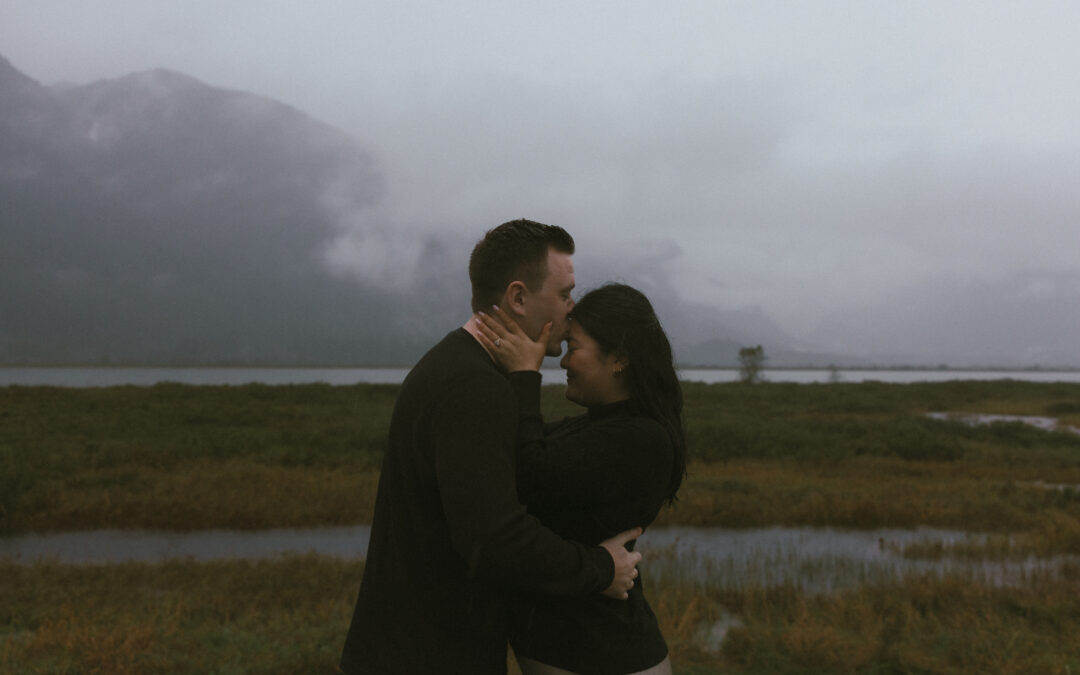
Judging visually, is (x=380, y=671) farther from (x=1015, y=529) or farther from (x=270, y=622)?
(x=1015, y=529)

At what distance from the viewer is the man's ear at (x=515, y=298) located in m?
2.29

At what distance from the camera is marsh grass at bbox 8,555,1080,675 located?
21.3 ft

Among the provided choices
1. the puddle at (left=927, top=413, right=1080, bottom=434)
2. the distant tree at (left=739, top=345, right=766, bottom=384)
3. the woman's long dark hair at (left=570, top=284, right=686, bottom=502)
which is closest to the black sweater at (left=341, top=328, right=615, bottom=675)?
the woman's long dark hair at (left=570, top=284, right=686, bottom=502)

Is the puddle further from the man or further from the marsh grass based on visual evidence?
the man

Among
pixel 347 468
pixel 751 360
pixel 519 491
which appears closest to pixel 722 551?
pixel 347 468

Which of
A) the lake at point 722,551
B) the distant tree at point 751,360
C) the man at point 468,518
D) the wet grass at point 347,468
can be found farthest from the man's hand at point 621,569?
the distant tree at point 751,360

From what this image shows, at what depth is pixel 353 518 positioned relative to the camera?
15.7 m

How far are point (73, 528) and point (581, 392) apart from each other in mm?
16227

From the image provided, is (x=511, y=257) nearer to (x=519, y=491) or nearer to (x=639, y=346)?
(x=639, y=346)

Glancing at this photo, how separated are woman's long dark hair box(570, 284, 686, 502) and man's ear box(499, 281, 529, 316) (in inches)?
10.2

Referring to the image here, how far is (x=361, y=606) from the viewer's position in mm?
2266

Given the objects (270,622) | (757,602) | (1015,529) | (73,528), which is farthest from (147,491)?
(1015,529)

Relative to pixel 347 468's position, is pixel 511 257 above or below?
above

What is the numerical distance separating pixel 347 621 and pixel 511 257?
6928 millimetres
